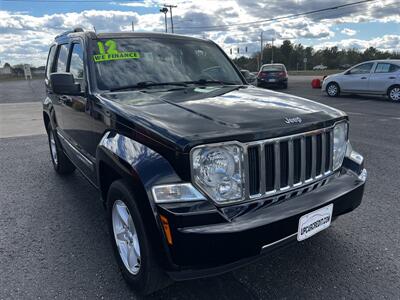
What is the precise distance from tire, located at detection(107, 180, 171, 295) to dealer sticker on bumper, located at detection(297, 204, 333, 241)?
3.06 feet

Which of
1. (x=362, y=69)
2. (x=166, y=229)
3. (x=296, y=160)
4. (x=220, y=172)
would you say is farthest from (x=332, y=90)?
(x=166, y=229)

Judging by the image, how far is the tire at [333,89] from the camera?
1552 centimetres

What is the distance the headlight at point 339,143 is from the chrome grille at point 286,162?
0.12 m

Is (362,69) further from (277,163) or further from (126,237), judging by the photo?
(126,237)

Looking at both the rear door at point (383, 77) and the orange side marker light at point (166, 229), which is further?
the rear door at point (383, 77)

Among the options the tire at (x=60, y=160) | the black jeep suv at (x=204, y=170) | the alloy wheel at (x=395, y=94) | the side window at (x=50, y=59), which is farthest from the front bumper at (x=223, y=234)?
the alloy wheel at (x=395, y=94)

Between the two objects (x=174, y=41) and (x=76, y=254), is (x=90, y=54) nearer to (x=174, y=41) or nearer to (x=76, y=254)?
(x=174, y=41)

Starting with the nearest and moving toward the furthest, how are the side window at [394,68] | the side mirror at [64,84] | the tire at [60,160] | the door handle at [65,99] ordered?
the side mirror at [64,84] < the door handle at [65,99] < the tire at [60,160] < the side window at [394,68]

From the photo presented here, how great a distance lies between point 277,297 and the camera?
2.46 meters

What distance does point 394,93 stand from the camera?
13.5 meters

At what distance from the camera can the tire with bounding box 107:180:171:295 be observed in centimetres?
221

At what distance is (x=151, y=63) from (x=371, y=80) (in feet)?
42.8

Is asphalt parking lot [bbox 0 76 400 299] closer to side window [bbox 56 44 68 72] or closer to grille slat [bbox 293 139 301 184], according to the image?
grille slat [bbox 293 139 301 184]

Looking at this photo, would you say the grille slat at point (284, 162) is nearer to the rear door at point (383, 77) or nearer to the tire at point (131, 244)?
the tire at point (131, 244)
